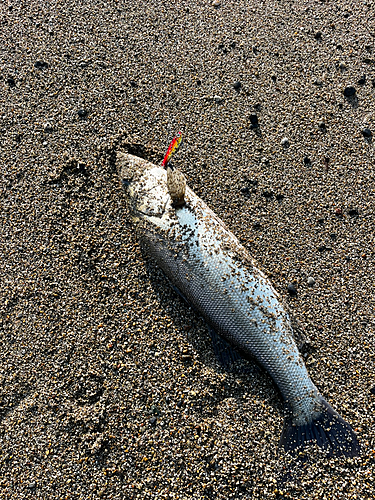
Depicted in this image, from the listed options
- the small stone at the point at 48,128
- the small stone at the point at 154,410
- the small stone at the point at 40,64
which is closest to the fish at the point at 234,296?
the small stone at the point at 154,410

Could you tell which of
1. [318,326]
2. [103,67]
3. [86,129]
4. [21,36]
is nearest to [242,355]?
[318,326]

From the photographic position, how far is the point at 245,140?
12.3 ft

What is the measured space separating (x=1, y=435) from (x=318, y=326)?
3.09 metres

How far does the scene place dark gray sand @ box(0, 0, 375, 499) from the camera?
2938mm

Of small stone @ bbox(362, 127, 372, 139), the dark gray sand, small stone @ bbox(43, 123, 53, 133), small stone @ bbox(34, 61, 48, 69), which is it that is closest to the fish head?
the dark gray sand

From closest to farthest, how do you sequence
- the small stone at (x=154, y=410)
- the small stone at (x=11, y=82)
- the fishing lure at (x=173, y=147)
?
1. the small stone at (x=154, y=410)
2. the fishing lure at (x=173, y=147)
3. the small stone at (x=11, y=82)

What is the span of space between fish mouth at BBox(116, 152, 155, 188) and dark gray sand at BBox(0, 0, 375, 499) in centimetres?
19

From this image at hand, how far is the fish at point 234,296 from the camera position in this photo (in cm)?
296

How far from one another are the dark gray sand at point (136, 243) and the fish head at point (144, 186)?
215 millimetres

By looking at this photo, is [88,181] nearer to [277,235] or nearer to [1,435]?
[277,235]

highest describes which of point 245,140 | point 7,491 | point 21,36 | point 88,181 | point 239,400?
point 245,140

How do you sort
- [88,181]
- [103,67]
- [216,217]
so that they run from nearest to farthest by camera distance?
1. [216,217]
2. [88,181]
3. [103,67]

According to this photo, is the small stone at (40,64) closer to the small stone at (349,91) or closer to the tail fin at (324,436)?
the small stone at (349,91)

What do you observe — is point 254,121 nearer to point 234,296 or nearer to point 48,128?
point 234,296
